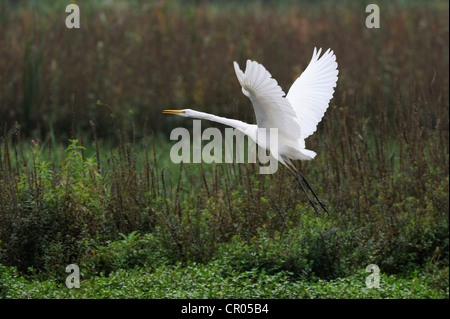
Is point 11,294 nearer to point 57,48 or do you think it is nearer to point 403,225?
point 403,225

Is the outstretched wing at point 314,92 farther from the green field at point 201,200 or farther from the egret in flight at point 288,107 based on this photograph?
the green field at point 201,200

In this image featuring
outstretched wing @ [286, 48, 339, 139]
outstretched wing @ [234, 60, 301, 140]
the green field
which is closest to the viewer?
outstretched wing @ [234, 60, 301, 140]

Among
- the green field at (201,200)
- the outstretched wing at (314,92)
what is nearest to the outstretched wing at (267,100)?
the outstretched wing at (314,92)

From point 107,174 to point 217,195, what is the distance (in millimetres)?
1040

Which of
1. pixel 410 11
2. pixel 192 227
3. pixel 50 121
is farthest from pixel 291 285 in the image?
pixel 410 11

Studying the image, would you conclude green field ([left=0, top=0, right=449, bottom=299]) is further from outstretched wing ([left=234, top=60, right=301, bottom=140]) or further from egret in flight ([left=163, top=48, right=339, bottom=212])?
outstretched wing ([left=234, top=60, right=301, bottom=140])

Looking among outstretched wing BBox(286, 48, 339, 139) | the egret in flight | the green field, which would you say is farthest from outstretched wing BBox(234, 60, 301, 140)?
the green field

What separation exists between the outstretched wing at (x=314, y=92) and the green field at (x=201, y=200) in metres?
0.72

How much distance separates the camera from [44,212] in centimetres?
552

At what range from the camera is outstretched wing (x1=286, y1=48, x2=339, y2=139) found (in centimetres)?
570

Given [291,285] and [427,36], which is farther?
[427,36]

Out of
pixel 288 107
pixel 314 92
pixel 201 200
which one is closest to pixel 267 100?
pixel 288 107

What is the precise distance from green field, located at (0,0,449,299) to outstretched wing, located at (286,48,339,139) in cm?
72

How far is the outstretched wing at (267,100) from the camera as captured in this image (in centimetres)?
448
